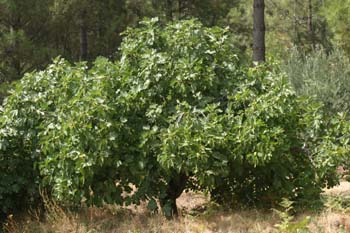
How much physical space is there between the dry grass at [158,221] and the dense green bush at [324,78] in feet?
19.0

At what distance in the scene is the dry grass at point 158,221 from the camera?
17.1ft

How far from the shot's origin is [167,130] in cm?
520

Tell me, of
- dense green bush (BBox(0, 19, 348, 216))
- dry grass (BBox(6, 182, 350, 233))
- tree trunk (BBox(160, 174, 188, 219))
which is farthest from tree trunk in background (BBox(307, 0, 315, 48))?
tree trunk (BBox(160, 174, 188, 219))

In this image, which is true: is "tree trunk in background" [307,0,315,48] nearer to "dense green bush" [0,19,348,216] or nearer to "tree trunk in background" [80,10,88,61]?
"tree trunk in background" [80,10,88,61]

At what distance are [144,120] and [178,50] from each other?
2.87ft

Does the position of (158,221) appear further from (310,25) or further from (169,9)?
(310,25)

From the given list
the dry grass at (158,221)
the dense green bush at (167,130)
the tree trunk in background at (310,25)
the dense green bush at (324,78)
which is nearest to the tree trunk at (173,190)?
the dense green bush at (167,130)

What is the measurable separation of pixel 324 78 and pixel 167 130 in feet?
24.2

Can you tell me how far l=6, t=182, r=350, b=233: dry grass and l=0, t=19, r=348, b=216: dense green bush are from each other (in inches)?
9.9

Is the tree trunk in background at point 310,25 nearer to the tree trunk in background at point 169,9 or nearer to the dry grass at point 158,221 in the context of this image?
the tree trunk in background at point 169,9

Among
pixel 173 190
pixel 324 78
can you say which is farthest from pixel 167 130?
pixel 324 78

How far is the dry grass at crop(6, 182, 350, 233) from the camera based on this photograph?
522cm

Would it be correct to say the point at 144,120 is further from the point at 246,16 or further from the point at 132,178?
the point at 246,16

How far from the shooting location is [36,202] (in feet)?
21.2
